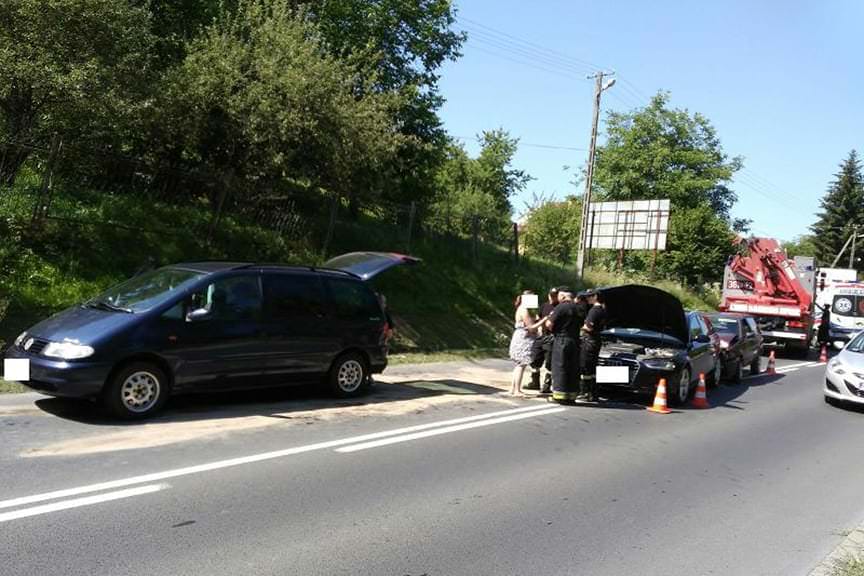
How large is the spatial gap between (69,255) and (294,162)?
4.82 meters

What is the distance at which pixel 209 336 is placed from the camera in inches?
313

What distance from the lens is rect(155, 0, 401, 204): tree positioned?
1361 centimetres

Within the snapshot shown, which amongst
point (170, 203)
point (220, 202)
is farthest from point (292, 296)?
point (170, 203)

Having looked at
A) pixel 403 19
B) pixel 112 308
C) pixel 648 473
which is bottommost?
pixel 648 473

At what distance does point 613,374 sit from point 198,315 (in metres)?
6.12

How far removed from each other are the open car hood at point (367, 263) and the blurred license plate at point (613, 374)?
3291 millimetres

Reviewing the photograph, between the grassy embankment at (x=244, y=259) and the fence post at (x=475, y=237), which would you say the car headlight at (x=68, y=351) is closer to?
the grassy embankment at (x=244, y=259)

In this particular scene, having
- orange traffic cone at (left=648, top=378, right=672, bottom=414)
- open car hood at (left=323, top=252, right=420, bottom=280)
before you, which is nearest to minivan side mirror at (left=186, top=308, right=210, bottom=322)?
open car hood at (left=323, top=252, right=420, bottom=280)

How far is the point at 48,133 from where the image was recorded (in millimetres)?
12734

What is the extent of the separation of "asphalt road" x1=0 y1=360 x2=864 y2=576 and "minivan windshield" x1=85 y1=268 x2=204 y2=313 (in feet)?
3.93

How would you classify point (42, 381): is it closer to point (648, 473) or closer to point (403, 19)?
point (648, 473)

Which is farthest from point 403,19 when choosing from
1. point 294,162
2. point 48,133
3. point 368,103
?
point 48,133

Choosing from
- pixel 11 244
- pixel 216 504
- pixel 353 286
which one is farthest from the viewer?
pixel 11 244

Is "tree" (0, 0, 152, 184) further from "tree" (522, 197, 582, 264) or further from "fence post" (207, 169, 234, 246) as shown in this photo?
"tree" (522, 197, 582, 264)
